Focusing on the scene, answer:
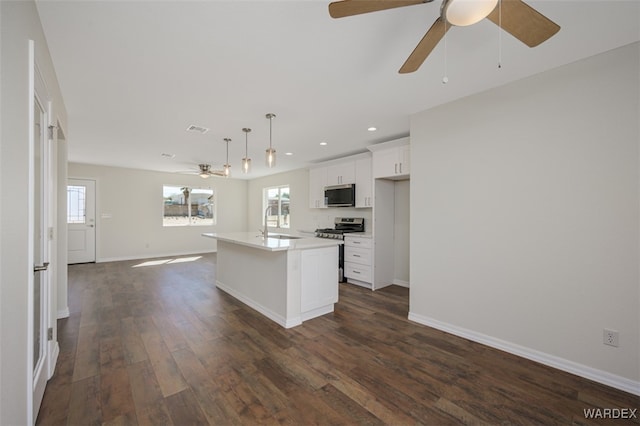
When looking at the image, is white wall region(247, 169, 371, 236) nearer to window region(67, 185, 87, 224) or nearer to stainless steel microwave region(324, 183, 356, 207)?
stainless steel microwave region(324, 183, 356, 207)

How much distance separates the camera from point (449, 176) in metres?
2.82

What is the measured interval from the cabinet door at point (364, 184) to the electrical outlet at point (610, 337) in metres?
3.09

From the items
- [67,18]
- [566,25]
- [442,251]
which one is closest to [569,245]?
[442,251]

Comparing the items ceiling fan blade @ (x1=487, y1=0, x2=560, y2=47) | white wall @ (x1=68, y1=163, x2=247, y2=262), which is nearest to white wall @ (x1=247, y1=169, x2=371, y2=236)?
white wall @ (x1=68, y1=163, x2=247, y2=262)

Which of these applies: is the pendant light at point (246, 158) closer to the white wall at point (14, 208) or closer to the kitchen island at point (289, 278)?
the kitchen island at point (289, 278)

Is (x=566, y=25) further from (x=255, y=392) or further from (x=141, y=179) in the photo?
(x=141, y=179)

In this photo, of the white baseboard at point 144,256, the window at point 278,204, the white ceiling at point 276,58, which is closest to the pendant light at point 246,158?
the white ceiling at point 276,58

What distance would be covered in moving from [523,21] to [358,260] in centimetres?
377

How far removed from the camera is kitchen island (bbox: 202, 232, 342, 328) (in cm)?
293

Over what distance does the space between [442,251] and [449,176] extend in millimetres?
822

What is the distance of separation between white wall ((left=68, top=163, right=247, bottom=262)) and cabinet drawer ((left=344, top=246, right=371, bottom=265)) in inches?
205

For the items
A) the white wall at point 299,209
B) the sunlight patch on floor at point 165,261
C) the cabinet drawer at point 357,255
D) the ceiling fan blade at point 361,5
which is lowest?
the sunlight patch on floor at point 165,261

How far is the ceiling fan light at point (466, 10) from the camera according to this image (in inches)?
42.4

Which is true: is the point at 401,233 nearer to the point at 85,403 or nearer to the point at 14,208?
the point at 85,403
